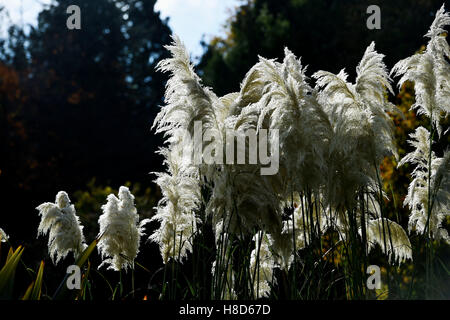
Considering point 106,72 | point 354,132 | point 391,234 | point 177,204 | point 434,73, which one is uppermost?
point 106,72

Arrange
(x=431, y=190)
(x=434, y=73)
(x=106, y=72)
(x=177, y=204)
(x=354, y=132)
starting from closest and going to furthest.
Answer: (x=354, y=132), (x=434, y=73), (x=431, y=190), (x=177, y=204), (x=106, y=72)

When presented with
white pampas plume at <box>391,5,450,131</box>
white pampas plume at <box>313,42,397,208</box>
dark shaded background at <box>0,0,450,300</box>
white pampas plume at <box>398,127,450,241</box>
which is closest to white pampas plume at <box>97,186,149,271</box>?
white pampas plume at <box>313,42,397,208</box>

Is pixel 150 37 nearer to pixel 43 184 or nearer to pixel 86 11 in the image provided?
pixel 86 11

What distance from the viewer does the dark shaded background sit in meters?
16.5

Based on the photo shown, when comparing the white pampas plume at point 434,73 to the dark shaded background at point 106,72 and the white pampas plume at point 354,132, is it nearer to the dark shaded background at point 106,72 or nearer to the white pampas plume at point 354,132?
the white pampas plume at point 354,132

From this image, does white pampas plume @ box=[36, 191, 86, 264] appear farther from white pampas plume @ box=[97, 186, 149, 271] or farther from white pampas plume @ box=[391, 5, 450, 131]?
white pampas plume @ box=[391, 5, 450, 131]

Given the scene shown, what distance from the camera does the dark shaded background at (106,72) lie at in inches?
648

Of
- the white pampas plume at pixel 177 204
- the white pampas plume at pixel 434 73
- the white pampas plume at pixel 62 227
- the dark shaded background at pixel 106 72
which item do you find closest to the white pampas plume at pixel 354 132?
the white pampas plume at pixel 434 73

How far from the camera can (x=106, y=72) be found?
19.6 m

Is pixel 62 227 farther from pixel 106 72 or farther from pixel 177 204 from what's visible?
pixel 106 72

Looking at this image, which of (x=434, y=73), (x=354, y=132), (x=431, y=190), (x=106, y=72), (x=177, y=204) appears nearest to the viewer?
(x=354, y=132)

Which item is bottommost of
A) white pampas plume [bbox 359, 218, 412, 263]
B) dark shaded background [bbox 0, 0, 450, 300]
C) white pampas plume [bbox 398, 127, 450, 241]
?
white pampas plume [bbox 359, 218, 412, 263]

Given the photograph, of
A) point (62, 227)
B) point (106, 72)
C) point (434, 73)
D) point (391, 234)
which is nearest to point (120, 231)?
point (62, 227)
